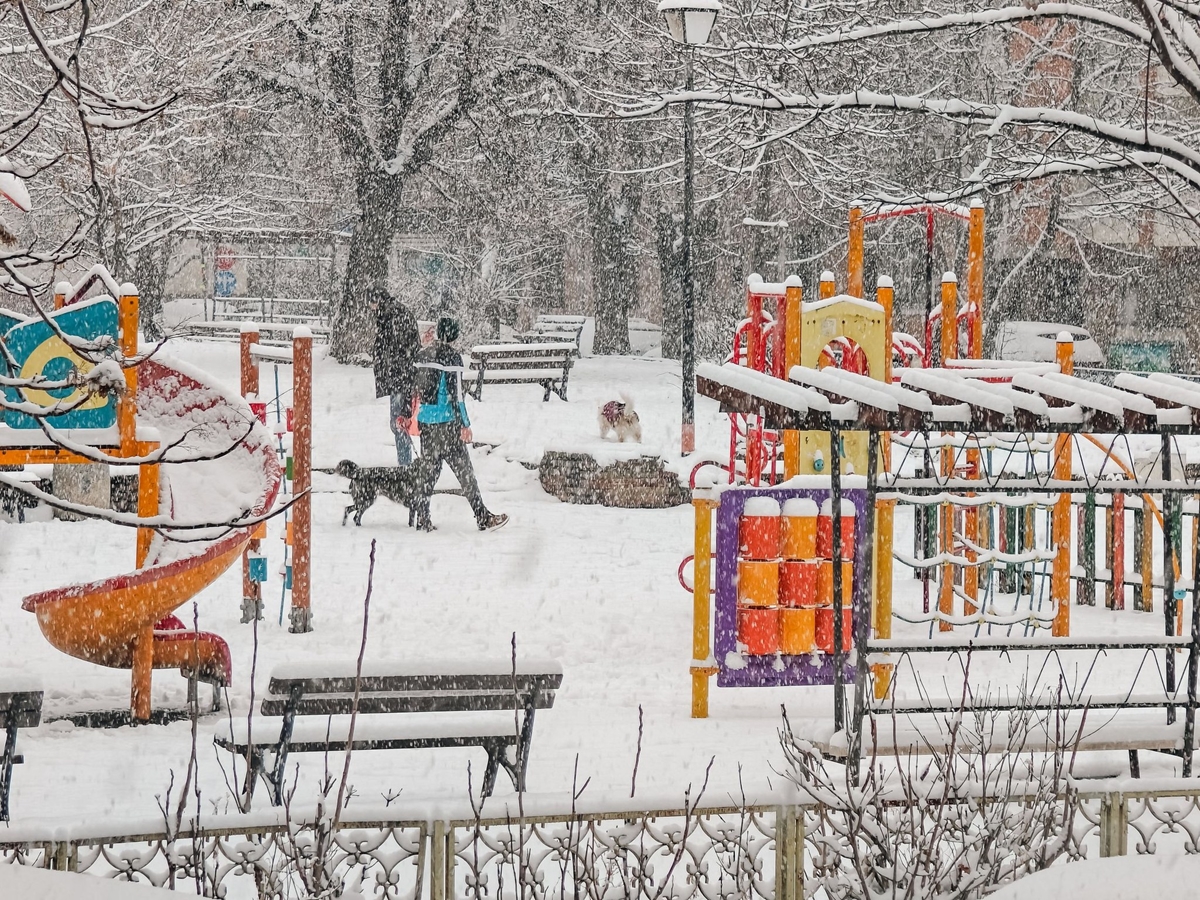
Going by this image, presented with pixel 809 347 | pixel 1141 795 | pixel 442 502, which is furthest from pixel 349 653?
pixel 442 502

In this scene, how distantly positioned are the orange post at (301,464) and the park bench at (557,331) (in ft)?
64.2

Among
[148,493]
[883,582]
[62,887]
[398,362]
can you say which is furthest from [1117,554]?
[62,887]

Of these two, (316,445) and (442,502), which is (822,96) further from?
(316,445)

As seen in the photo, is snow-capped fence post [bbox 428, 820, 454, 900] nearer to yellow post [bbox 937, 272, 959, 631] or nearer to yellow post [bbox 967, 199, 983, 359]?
yellow post [bbox 937, 272, 959, 631]

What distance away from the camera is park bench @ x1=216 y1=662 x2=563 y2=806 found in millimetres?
6695

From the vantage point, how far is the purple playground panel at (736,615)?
8953mm

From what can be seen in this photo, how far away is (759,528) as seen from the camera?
29.4ft

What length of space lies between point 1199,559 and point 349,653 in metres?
5.54

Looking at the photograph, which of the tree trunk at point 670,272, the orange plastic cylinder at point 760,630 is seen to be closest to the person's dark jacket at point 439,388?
the orange plastic cylinder at point 760,630

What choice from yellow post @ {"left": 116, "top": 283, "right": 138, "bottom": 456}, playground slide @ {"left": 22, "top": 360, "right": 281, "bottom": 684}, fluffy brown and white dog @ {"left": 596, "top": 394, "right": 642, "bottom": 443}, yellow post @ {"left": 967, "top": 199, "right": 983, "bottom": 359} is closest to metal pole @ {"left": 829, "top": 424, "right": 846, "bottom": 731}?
playground slide @ {"left": 22, "top": 360, "right": 281, "bottom": 684}

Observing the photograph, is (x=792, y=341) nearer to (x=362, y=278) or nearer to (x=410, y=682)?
(x=410, y=682)

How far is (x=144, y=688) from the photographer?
8.61m

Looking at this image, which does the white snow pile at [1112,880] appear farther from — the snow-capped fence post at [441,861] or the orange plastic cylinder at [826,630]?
the orange plastic cylinder at [826,630]

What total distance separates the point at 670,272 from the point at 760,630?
22.8 meters
